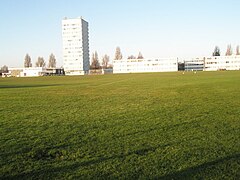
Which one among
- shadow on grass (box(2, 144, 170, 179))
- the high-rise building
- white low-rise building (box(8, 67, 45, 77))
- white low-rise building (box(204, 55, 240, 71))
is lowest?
shadow on grass (box(2, 144, 170, 179))

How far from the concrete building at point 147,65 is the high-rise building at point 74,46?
22.3 meters

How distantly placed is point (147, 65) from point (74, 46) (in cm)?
4500

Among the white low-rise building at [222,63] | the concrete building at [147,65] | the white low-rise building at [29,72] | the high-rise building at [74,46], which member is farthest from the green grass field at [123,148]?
the high-rise building at [74,46]

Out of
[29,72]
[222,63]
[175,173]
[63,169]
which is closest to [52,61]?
[29,72]

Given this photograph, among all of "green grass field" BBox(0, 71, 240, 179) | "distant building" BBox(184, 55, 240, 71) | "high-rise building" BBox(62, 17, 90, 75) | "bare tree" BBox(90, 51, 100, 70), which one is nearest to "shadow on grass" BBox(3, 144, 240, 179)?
"green grass field" BBox(0, 71, 240, 179)

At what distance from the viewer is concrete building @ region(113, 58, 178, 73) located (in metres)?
157

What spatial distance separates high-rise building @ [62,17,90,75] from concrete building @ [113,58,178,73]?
22296 millimetres

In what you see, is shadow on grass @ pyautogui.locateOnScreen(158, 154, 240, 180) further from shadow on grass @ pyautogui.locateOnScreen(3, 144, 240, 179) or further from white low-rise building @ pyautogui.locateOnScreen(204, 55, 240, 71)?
white low-rise building @ pyautogui.locateOnScreen(204, 55, 240, 71)

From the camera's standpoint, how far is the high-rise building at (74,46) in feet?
549

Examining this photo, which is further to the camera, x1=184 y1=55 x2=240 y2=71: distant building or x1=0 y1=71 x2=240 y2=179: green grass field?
x1=184 y1=55 x2=240 y2=71: distant building

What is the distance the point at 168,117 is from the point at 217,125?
85.2 inches

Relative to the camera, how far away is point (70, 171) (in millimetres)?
5422

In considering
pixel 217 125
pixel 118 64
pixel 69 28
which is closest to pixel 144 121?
pixel 217 125

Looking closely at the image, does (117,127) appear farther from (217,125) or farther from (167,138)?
(217,125)
